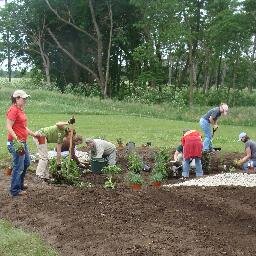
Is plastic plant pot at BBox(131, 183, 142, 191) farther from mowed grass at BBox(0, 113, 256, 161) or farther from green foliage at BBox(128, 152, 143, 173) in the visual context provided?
mowed grass at BBox(0, 113, 256, 161)

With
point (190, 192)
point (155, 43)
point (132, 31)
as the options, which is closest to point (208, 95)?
point (155, 43)

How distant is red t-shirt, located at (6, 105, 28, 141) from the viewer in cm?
920

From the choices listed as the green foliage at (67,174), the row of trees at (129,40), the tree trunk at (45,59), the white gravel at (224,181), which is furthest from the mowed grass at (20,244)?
the tree trunk at (45,59)

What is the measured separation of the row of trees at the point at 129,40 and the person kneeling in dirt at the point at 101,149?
2390cm

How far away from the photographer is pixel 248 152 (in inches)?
517

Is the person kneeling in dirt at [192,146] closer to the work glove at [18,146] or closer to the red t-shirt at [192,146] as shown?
the red t-shirt at [192,146]

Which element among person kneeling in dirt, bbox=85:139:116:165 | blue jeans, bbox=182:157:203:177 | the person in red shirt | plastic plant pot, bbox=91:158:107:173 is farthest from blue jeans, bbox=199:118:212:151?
the person in red shirt

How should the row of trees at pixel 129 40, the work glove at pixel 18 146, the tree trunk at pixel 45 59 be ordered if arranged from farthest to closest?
1. the tree trunk at pixel 45 59
2. the row of trees at pixel 129 40
3. the work glove at pixel 18 146

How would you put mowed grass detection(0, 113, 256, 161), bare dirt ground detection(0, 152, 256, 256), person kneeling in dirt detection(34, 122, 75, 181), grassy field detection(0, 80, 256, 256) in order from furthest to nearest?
mowed grass detection(0, 113, 256, 161) < person kneeling in dirt detection(34, 122, 75, 181) < grassy field detection(0, 80, 256, 256) < bare dirt ground detection(0, 152, 256, 256)

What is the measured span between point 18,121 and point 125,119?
17637mm

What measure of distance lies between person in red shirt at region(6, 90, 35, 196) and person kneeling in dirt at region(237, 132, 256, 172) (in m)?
5.71

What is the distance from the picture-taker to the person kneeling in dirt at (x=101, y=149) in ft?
41.9

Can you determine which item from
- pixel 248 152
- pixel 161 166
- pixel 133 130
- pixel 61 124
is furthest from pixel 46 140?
pixel 133 130

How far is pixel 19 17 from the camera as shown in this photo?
4528 cm
